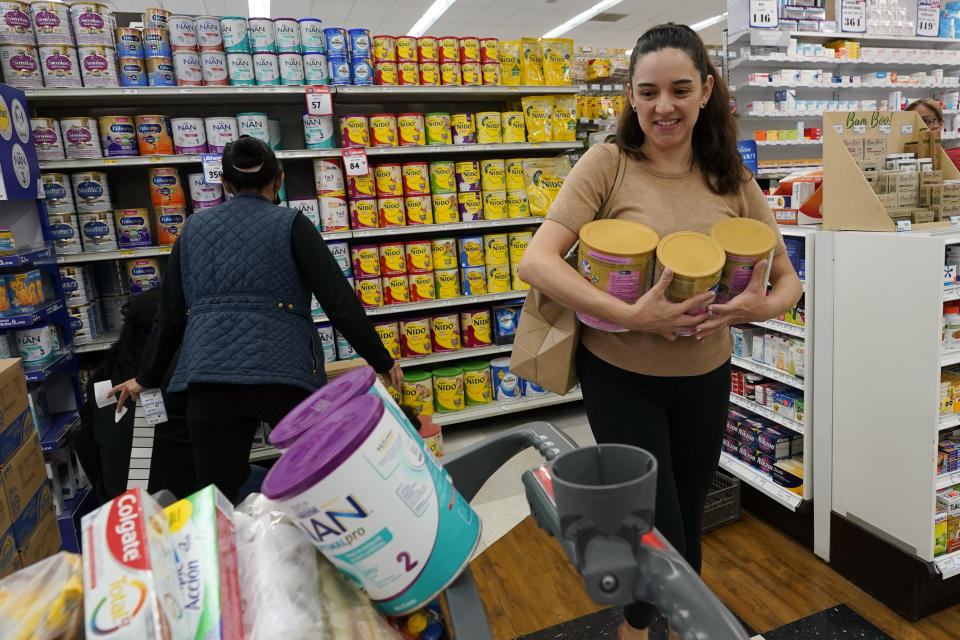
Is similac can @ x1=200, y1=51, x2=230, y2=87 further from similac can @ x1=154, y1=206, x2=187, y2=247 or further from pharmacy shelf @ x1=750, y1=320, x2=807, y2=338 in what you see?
pharmacy shelf @ x1=750, y1=320, x2=807, y2=338

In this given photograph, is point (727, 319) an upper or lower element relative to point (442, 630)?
upper

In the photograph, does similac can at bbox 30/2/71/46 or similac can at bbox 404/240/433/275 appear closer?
similac can at bbox 30/2/71/46

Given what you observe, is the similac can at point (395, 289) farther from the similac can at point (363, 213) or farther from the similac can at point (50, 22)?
the similac can at point (50, 22)

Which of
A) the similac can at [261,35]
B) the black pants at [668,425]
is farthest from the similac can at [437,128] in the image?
the black pants at [668,425]

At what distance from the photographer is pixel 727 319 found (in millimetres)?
1306

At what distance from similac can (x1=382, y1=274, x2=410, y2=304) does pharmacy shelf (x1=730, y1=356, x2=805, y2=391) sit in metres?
1.87

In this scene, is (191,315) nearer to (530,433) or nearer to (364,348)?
(364,348)

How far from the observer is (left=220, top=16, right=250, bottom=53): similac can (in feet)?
10.5

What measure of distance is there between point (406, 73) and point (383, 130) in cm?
36

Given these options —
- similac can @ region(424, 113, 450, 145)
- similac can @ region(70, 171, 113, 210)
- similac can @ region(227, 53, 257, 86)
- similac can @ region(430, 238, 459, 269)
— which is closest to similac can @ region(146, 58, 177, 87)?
similac can @ region(227, 53, 257, 86)

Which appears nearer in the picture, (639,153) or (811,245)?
(639,153)

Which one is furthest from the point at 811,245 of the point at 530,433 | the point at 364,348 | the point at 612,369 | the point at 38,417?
the point at 38,417

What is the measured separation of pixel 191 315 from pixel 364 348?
0.58 metres

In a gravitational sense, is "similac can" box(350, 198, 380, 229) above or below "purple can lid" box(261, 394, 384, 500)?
above
